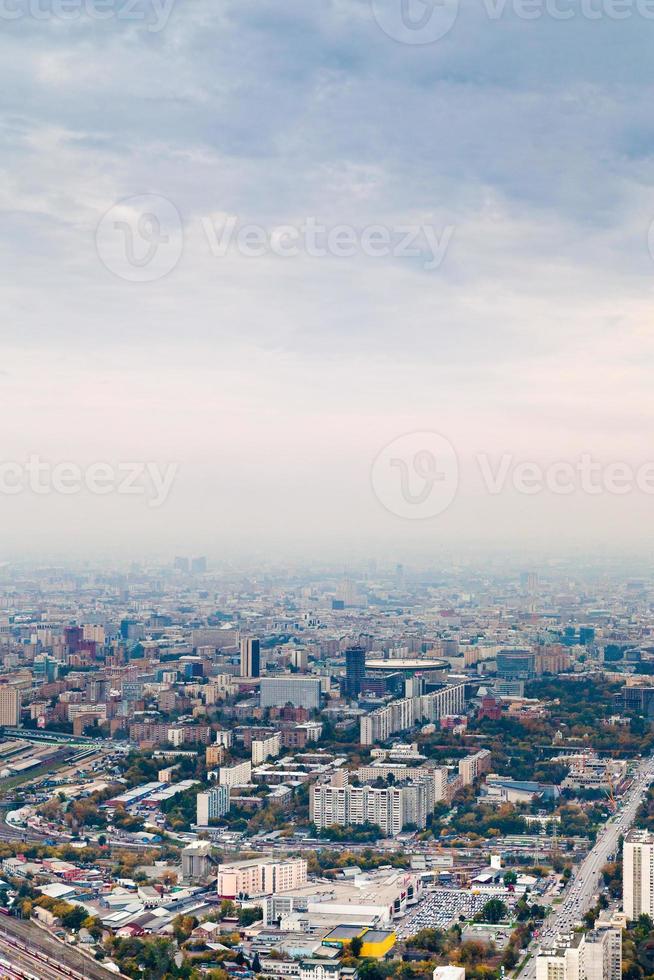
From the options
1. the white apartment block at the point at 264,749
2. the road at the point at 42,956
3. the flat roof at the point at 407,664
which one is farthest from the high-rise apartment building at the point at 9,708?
the road at the point at 42,956

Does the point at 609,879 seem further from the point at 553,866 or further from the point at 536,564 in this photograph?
the point at 536,564

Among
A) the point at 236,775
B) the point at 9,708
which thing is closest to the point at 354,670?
the point at 9,708

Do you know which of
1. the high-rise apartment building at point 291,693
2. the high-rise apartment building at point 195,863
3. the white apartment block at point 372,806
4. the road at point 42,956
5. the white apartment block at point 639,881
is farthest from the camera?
the high-rise apartment building at point 291,693

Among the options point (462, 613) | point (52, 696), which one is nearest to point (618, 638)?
point (462, 613)

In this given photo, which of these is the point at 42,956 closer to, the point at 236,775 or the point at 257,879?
the point at 257,879

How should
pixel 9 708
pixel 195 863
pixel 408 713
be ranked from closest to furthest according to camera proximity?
pixel 195 863
pixel 408 713
pixel 9 708

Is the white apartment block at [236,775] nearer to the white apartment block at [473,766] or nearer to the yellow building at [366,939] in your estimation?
the white apartment block at [473,766]
